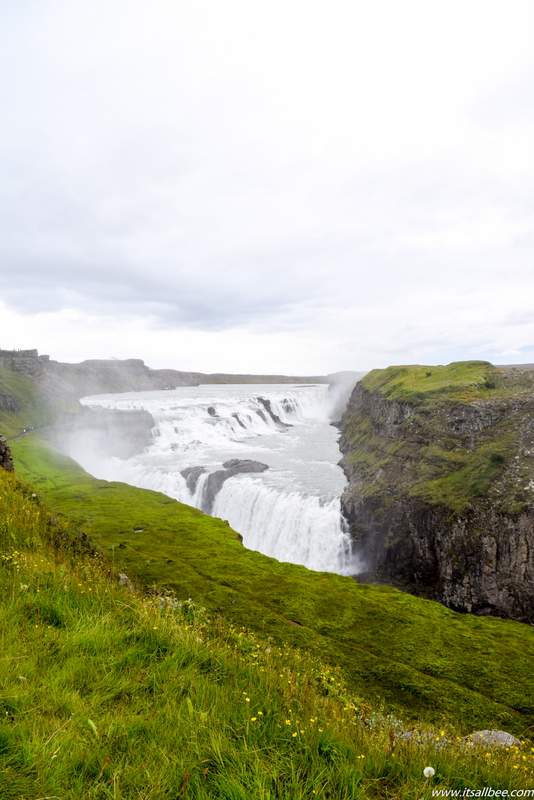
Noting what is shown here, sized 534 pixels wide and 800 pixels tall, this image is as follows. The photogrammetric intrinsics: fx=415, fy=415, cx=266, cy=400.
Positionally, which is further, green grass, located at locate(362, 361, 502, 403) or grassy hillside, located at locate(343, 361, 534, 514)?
green grass, located at locate(362, 361, 502, 403)

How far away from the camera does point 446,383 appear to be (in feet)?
158

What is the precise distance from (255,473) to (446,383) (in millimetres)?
24908

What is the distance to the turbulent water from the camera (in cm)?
3731

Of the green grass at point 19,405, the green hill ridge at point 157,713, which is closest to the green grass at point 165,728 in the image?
the green hill ridge at point 157,713

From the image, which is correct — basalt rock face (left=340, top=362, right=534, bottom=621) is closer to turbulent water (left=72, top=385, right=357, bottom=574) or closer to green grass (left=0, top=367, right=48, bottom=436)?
turbulent water (left=72, top=385, right=357, bottom=574)

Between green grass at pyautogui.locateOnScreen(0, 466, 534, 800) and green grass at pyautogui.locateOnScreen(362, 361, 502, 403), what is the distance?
130 feet

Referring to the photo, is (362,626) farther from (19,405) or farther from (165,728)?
(19,405)

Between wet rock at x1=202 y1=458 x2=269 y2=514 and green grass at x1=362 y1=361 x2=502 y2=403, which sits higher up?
green grass at x1=362 y1=361 x2=502 y2=403

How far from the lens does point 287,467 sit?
55.2m

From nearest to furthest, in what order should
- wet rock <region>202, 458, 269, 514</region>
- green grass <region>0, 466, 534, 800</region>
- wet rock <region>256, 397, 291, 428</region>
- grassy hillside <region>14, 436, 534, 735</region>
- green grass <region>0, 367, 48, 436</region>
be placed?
green grass <region>0, 466, 534, 800</region>, grassy hillside <region>14, 436, 534, 735</region>, wet rock <region>202, 458, 269, 514</region>, green grass <region>0, 367, 48, 436</region>, wet rock <region>256, 397, 291, 428</region>

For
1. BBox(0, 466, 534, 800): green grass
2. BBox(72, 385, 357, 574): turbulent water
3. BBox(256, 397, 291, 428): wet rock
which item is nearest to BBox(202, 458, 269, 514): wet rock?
BBox(72, 385, 357, 574): turbulent water

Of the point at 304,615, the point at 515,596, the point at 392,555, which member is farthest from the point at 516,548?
the point at 304,615

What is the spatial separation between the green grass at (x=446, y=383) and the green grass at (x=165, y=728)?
39.6 meters

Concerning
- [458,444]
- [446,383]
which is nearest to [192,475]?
[458,444]
